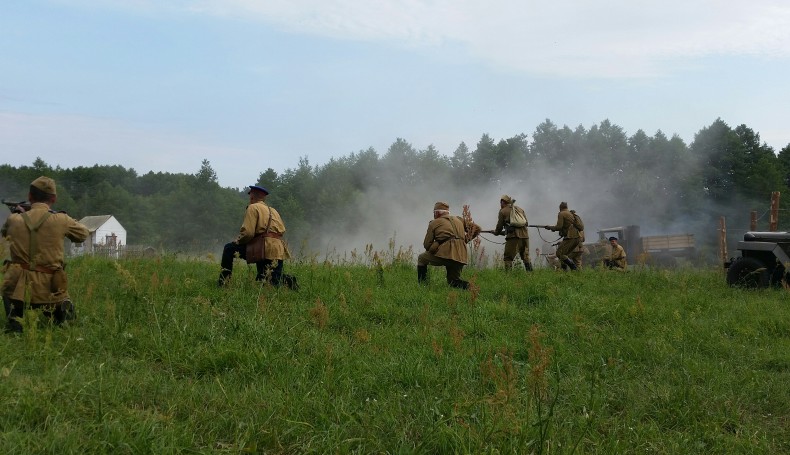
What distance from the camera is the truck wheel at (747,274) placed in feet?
33.7

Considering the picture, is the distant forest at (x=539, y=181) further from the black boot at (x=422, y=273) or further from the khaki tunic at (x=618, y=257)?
the black boot at (x=422, y=273)

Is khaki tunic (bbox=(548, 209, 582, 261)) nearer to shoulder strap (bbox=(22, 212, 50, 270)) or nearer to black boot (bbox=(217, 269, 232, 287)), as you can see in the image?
black boot (bbox=(217, 269, 232, 287))

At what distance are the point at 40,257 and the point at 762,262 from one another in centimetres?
1074

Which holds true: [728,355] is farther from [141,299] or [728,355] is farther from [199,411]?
[141,299]

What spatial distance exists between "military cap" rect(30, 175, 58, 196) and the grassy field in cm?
126

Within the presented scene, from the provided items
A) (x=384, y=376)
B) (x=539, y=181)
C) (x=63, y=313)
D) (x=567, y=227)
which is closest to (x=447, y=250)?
(x=384, y=376)

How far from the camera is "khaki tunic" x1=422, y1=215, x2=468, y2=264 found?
31.6 ft

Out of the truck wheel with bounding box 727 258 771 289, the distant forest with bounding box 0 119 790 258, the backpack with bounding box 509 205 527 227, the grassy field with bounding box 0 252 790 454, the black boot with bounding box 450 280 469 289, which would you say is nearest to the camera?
the grassy field with bounding box 0 252 790 454

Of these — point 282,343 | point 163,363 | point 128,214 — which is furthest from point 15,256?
point 128,214

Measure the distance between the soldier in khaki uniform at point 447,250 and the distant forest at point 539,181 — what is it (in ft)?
117

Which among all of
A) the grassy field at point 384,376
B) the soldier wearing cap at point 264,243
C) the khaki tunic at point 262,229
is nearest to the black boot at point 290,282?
the soldier wearing cap at point 264,243

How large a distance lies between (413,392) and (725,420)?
7.15 ft

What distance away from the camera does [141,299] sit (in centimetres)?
654

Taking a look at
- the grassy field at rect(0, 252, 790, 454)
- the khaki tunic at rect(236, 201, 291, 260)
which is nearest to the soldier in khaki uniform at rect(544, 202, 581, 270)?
the grassy field at rect(0, 252, 790, 454)
